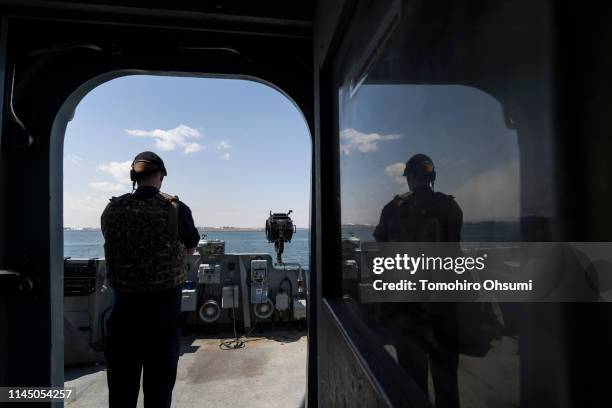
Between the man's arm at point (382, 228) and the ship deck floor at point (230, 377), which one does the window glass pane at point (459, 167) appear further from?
the ship deck floor at point (230, 377)

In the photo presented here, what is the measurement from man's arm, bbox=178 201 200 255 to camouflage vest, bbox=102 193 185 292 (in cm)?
8

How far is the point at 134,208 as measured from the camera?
67.1 inches

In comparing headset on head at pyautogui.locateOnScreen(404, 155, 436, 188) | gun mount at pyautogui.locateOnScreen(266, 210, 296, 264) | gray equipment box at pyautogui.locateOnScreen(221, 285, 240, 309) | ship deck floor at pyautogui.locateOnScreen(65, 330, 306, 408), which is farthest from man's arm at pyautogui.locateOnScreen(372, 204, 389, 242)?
gray equipment box at pyautogui.locateOnScreen(221, 285, 240, 309)

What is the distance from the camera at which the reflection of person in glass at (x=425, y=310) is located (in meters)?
0.58

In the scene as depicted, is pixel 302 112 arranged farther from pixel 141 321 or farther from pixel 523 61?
pixel 523 61

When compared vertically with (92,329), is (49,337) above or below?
above

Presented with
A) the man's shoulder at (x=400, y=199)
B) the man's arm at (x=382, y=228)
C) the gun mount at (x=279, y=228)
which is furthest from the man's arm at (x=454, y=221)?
the gun mount at (x=279, y=228)

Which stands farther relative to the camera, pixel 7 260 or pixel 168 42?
pixel 168 42

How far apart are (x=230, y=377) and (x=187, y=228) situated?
5.70 feet

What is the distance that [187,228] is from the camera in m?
1.83

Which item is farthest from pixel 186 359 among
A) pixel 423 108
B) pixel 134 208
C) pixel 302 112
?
pixel 423 108

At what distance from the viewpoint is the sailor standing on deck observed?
167 centimetres

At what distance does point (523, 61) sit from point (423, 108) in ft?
0.86

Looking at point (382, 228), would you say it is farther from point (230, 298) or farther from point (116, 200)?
point (230, 298)
